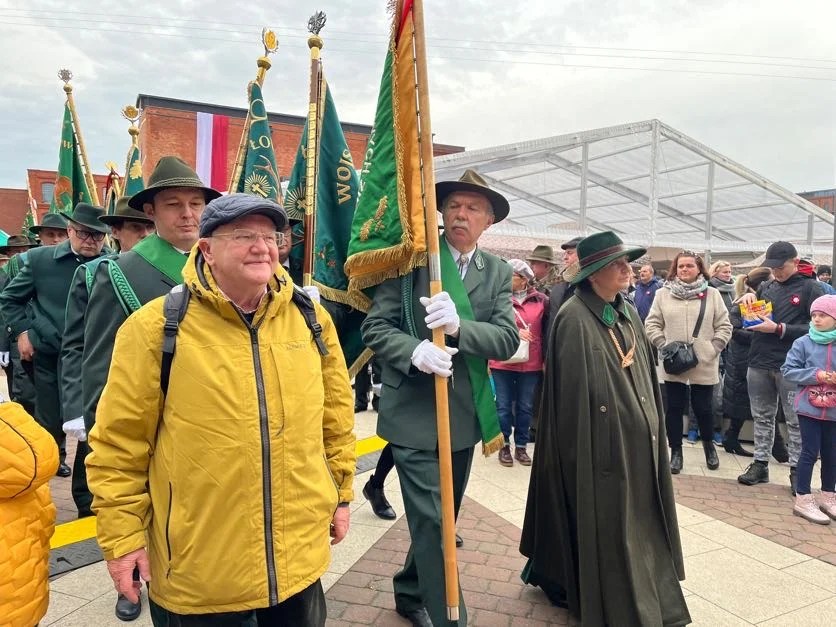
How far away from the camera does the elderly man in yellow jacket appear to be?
5.63 ft

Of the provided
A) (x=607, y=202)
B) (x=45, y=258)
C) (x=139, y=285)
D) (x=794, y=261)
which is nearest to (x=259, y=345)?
(x=139, y=285)

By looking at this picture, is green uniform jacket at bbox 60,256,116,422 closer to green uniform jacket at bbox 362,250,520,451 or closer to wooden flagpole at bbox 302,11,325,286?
wooden flagpole at bbox 302,11,325,286

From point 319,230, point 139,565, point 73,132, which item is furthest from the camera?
point 73,132

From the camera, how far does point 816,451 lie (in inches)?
180

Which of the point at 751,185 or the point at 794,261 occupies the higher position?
the point at 751,185

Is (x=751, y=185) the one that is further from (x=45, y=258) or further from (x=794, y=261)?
(x=45, y=258)

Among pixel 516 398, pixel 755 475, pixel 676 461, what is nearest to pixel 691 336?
pixel 676 461

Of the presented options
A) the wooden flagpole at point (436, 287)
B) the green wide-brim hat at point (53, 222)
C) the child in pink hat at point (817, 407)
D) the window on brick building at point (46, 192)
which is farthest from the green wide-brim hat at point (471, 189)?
the window on brick building at point (46, 192)

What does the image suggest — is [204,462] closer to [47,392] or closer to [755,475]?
[47,392]

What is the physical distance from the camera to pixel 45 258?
4.43 meters

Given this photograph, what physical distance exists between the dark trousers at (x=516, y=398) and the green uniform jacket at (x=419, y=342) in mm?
3205

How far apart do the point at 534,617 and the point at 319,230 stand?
9.10ft

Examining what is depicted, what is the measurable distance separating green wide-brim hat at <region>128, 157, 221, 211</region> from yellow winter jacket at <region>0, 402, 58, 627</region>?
1.08m

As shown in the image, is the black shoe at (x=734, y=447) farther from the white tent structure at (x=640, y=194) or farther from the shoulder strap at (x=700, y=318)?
the white tent structure at (x=640, y=194)
